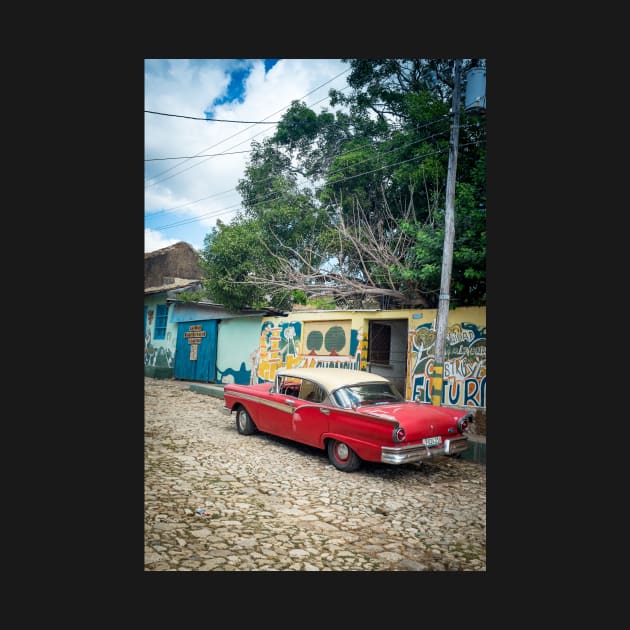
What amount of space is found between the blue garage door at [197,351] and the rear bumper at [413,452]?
433cm

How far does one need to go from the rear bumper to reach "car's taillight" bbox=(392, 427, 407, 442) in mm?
68

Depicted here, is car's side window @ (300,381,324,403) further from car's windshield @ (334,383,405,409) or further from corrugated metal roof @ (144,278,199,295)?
corrugated metal roof @ (144,278,199,295)

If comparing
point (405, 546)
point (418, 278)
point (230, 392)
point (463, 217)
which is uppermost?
point (463, 217)

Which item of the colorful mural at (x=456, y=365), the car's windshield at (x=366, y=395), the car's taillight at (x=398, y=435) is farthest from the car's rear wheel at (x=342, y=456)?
the colorful mural at (x=456, y=365)

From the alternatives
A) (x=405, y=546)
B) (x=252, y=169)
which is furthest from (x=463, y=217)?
(x=405, y=546)

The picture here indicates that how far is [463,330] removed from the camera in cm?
489

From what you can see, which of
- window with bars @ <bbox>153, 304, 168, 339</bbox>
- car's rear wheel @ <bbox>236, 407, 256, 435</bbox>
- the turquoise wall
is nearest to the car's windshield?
car's rear wheel @ <bbox>236, 407, 256, 435</bbox>

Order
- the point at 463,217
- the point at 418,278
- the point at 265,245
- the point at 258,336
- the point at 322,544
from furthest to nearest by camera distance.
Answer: the point at 258,336
the point at 265,245
the point at 418,278
the point at 463,217
the point at 322,544

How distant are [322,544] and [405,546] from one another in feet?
1.73

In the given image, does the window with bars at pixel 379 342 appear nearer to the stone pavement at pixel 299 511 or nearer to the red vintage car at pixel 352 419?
the red vintage car at pixel 352 419

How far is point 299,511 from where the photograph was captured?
3.20 metres

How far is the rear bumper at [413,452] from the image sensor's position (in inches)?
148

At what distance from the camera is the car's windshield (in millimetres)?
4367

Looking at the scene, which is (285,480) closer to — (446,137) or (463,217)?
(463,217)
